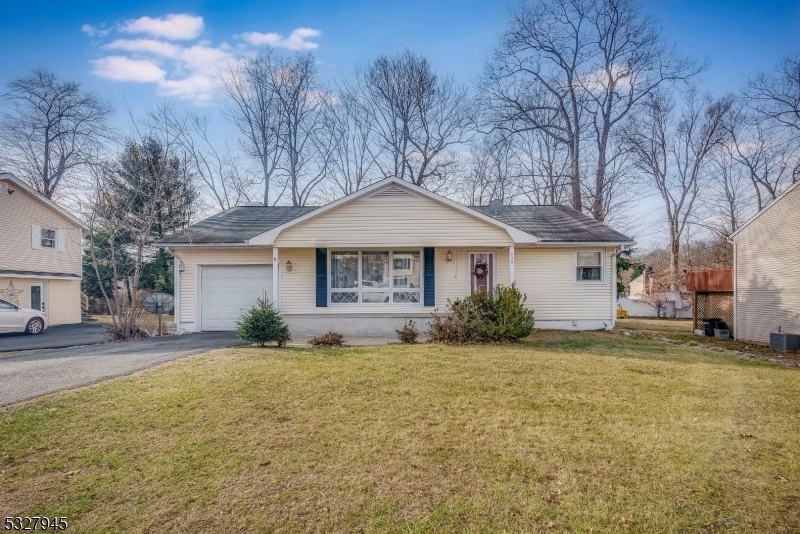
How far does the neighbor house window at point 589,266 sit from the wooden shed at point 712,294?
161 inches

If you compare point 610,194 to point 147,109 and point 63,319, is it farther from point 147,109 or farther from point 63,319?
point 63,319

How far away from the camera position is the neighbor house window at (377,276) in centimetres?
1311

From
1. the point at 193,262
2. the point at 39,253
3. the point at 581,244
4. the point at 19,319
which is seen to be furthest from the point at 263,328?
the point at 39,253

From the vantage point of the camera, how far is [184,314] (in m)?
13.5

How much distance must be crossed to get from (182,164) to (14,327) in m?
11.1

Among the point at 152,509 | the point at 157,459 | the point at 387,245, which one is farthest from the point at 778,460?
the point at 387,245

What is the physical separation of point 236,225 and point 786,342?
16687 millimetres

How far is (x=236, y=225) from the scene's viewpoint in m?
14.7

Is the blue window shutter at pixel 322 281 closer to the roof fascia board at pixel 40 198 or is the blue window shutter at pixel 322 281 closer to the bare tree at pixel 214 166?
the bare tree at pixel 214 166

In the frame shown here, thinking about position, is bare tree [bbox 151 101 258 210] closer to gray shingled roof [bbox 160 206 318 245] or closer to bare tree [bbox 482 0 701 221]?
gray shingled roof [bbox 160 206 318 245]

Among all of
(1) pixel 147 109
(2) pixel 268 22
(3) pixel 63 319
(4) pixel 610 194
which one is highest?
(2) pixel 268 22

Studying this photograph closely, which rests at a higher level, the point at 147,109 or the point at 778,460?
the point at 147,109

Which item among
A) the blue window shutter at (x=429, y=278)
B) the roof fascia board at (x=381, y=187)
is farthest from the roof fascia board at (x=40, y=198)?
the blue window shutter at (x=429, y=278)

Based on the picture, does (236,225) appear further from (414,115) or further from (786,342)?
(786,342)
